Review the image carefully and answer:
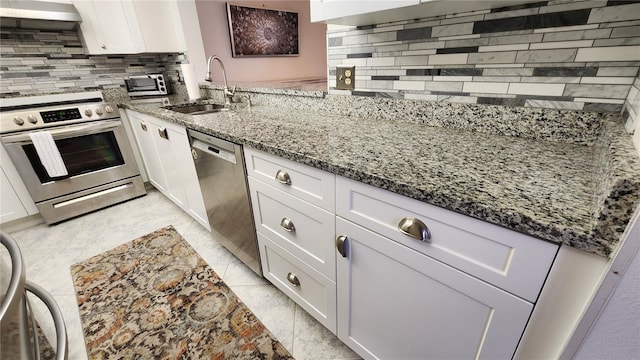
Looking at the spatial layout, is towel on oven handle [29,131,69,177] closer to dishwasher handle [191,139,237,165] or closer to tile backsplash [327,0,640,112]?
dishwasher handle [191,139,237,165]

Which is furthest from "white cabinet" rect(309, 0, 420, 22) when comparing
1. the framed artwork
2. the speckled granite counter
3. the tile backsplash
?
the framed artwork

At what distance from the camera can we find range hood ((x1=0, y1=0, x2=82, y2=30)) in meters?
1.78

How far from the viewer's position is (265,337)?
4.00ft

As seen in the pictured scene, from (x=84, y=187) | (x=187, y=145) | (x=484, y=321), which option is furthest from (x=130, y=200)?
(x=484, y=321)

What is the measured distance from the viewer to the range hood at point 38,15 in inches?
70.1

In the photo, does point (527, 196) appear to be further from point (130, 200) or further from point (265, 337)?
point (130, 200)

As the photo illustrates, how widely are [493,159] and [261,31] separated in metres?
3.53

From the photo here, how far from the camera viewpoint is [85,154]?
2.12 m

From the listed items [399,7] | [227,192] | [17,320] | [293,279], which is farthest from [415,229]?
[227,192]

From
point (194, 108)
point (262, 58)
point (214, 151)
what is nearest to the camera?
point (214, 151)

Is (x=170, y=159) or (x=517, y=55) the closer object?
(x=517, y=55)

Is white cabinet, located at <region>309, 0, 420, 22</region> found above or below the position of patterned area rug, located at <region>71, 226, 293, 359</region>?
above

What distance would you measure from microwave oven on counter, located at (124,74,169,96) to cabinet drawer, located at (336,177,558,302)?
259 centimetres

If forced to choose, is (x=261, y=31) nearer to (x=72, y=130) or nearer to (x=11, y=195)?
(x=72, y=130)
